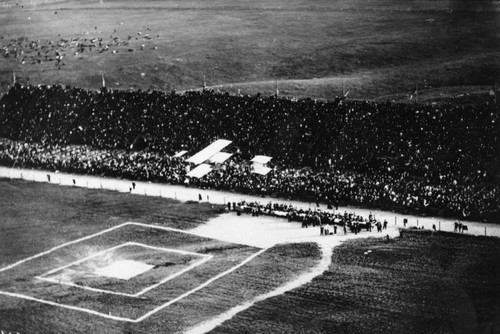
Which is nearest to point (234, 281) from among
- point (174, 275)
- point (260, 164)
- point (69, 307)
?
point (174, 275)

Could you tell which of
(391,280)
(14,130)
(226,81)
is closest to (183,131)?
(226,81)

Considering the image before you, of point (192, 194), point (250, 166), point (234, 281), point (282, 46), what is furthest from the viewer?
point (282, 46)

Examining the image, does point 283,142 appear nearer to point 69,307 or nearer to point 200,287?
point 200,287

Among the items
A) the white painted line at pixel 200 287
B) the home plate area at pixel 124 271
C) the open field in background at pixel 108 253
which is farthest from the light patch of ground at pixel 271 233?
the white painted line at pixel 200 287

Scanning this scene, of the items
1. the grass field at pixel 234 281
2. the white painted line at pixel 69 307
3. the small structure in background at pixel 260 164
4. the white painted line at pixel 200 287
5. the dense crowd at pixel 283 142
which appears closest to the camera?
the grass field at pixel 234 281

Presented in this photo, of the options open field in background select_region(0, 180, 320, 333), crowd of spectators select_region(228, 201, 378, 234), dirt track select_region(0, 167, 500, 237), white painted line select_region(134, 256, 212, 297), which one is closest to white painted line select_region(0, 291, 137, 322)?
open field in background select_region(0, 180, 320, 333)

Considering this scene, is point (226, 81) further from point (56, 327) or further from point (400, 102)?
point (56, 327)

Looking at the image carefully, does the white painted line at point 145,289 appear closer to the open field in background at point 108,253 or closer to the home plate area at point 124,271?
the home plate area at point 124,271
